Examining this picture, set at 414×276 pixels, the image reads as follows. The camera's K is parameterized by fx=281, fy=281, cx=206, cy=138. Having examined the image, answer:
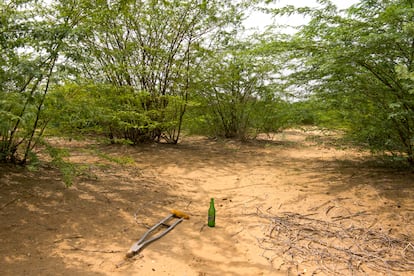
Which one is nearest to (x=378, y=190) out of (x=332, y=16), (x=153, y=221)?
(x=332, y=16)

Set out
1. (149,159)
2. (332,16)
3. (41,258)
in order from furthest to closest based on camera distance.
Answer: (149,159) < (332,16) < (41,258)

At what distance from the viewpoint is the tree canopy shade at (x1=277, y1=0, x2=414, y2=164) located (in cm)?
321

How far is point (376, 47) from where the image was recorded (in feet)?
10.8

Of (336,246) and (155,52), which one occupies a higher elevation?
(155,52)

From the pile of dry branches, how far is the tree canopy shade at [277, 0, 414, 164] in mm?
1330

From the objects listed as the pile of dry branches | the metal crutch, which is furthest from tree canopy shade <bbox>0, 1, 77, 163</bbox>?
the pile of dry branches

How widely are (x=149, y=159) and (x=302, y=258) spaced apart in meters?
3.87

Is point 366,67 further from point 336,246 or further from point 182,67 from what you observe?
point 182,67

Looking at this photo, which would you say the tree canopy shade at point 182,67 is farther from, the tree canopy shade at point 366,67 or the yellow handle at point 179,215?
the yellow handle at point 179,215

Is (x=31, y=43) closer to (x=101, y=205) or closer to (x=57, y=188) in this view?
(x=57, y=188)

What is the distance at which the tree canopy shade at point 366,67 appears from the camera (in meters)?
3.21

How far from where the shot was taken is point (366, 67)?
3557 mm

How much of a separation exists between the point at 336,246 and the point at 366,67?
7.49ft

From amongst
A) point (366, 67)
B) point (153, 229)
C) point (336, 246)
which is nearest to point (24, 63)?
point (153, 229)
